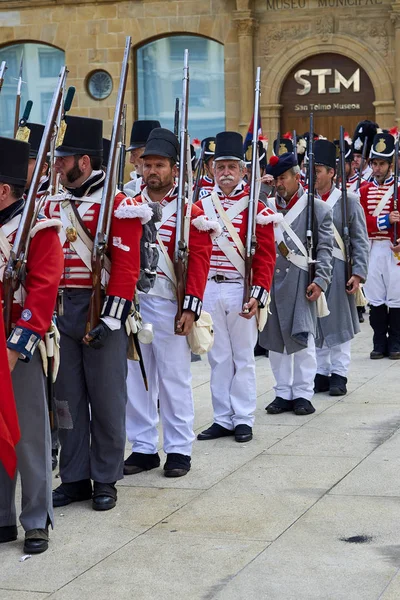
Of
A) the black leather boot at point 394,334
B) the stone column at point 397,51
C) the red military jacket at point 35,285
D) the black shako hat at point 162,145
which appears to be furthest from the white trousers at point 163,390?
the stone column at point 397,51

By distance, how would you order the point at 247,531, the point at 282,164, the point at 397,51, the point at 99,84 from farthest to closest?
the point at 99,84 → the point at 397,51 → the point at 282,164 → the point at 247,531

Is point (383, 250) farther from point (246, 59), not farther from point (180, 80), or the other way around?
point (180, 80)

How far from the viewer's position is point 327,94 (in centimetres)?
2327

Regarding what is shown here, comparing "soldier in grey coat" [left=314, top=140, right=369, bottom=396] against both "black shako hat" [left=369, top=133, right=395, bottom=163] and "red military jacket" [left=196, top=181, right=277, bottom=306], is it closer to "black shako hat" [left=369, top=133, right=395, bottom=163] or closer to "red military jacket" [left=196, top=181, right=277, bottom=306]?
"red military jacket" [left=196, top=181, right=277, bottom=306]

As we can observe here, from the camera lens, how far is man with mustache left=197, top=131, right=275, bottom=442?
7387 millimetres

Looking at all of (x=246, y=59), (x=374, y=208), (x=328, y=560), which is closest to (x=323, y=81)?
(x=246, y=59)

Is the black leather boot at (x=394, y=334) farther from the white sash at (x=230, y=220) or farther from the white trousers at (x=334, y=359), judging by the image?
the white sash at (x=230, y=220)

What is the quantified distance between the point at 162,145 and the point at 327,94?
17402mm

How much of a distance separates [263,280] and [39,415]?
8.21 feet

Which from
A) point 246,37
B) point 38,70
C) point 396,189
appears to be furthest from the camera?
point 38,70

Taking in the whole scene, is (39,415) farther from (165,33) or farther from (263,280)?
(165,33)

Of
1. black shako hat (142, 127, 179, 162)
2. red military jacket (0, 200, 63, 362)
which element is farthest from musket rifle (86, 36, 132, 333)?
black shako hat (142, 127, 179, 162)

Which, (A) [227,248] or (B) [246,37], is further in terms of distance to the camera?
(B) [246,37]

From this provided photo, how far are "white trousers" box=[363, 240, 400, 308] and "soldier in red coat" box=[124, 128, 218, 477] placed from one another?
4799 millimetres
